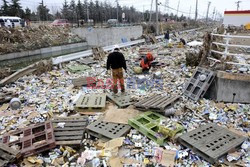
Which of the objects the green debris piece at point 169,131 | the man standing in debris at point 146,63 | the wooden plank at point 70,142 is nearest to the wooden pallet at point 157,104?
the green debris piece at point 169,131

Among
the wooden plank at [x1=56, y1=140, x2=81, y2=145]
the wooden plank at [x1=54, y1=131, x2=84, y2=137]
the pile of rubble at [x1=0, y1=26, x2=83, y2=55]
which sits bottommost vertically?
the wooden plank at [x1=56, y1=140, x2=81, y2=145]

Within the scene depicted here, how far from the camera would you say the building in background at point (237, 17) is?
78.6 feet

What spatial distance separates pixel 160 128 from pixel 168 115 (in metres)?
0.86

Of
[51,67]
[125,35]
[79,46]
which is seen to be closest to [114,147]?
[51,67]

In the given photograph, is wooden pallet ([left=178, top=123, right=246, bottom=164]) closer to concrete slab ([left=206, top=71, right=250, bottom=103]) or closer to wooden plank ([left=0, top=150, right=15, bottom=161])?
concrete slab ([left=206, top=71, right=250, bottom=103])

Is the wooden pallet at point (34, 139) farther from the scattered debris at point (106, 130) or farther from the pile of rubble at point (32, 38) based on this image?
the pile of rubble at point (32, 38)

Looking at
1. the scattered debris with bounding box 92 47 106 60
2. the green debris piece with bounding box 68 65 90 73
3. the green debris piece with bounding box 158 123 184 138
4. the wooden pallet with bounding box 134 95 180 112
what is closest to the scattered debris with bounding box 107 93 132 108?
the wooden pallet with bounding box 134 95 180 112

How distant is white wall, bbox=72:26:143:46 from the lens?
2897 centimetres

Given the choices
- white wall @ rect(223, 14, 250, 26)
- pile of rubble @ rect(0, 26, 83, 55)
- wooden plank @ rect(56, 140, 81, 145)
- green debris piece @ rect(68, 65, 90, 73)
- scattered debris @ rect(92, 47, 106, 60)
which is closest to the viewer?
wooden plank @ rect(56, 140, 81, 145)

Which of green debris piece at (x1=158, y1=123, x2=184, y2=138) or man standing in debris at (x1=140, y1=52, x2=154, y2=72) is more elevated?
man standing in debris at (x1=140, y1=52, x2=154, y2=72)

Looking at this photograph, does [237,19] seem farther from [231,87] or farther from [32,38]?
[32,38]

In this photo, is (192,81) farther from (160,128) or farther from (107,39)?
(107,39)

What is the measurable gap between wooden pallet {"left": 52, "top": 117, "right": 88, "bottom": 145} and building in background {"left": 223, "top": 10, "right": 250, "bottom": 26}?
26.3 meters

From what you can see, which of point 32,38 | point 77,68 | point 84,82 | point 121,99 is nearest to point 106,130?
point 121,99
